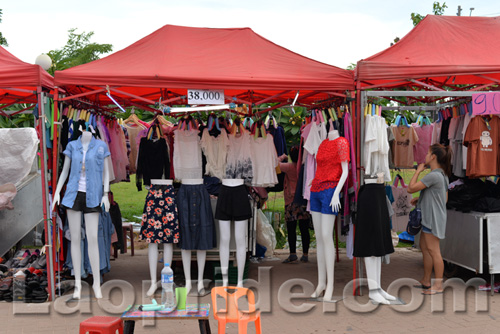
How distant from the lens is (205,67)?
5.68 metres

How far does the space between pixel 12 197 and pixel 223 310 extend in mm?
3352

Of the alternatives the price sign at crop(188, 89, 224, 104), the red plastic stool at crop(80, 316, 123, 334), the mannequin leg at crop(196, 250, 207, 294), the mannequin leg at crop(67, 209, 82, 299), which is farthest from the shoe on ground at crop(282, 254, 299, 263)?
the red plastic stool at crop(80, 316, 123, 334)

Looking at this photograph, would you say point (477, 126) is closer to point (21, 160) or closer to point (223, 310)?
point (223, 310)

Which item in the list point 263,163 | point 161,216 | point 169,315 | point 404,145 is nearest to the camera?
point 169,315

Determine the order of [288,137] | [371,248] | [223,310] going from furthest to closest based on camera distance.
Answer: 1. [288,137]
2. [371,248]
3. [223,310]

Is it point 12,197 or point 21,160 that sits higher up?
point 21,160

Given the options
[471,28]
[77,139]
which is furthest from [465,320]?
[77,139]

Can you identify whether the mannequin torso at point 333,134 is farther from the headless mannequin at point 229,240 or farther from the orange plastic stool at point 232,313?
the orange plastic stool at point 232,313

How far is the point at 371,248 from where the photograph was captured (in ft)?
17.6

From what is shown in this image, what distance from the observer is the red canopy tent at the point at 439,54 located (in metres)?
5.66

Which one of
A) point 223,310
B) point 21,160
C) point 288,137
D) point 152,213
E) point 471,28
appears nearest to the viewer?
point 223,310

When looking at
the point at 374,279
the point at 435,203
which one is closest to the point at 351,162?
the point at 435,203

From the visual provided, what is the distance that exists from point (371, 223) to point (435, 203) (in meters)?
0.89

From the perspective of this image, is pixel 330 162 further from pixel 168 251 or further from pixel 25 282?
pixel 25 282
